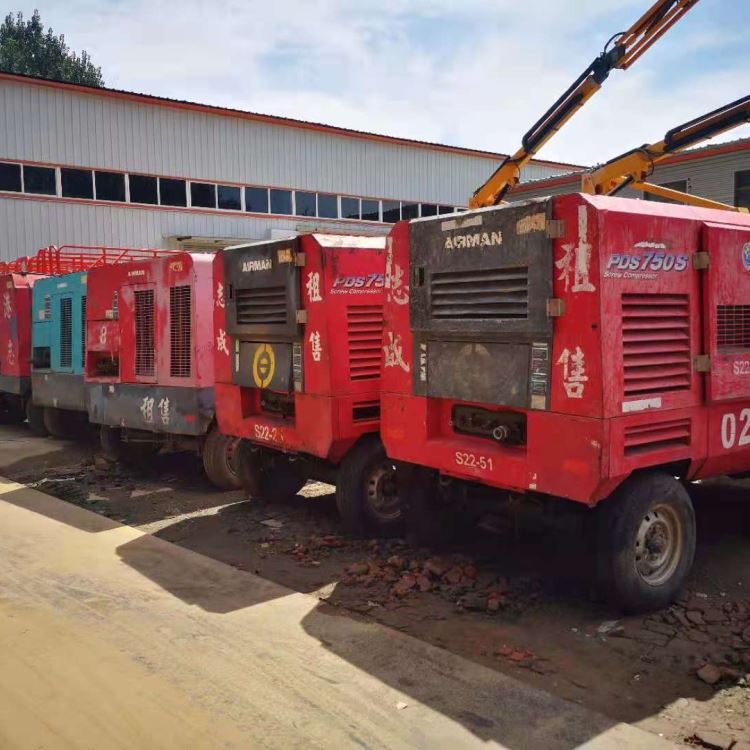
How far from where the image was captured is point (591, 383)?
4.17 metres

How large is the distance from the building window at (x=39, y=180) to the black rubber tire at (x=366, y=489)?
50.2 ft

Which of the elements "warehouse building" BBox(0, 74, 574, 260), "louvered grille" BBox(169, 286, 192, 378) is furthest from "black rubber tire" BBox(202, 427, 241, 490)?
"warehouse building" BBox(0, 74, 574, 260)

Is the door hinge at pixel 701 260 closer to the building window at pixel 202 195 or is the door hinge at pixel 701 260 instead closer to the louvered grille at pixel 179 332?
the louvered grille at pixel 179 332

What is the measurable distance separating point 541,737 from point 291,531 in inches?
145

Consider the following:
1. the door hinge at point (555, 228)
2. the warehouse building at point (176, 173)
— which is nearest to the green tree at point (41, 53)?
the warehouse building at point (176, 173)

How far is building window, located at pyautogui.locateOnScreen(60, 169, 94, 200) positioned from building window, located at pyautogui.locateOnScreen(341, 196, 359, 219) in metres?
7.47

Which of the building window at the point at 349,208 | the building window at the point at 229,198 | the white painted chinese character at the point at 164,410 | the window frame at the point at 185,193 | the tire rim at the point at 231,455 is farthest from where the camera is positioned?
the building window at the point at 349,208

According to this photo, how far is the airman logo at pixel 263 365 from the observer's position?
664 cm

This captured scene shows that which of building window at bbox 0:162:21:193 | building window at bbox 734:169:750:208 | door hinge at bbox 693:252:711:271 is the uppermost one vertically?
building window at bbox 0:162:21:193

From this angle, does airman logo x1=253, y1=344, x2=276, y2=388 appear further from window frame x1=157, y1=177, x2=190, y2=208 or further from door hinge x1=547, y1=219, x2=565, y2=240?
window frame x1=157, y1=177, x2=190, y2=208

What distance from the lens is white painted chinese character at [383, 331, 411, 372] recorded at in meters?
5.39

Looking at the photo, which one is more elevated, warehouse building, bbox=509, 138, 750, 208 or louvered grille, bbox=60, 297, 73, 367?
warehouse building, bbox=509, 138, 750, 208

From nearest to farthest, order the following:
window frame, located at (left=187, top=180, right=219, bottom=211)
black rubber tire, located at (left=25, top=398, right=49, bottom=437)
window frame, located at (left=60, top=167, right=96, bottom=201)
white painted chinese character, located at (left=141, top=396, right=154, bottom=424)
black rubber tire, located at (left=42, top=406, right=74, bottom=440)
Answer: white painted chinese character, located at (left=141, top=396, right=154, bottom=424), black rubber tire, located at (left=42, top=406, right=74, bottom=440), black rubber tire, located at (left=25, top=398, right=49, bottom=437), window frame, located at (left=60, top=167, right=96, bottom=201), window frame, located at (left=187, top=180, right=219, bottom=211)

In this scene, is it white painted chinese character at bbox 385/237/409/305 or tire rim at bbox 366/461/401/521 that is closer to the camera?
white painted chinese character at bbox 385/237/409/305
